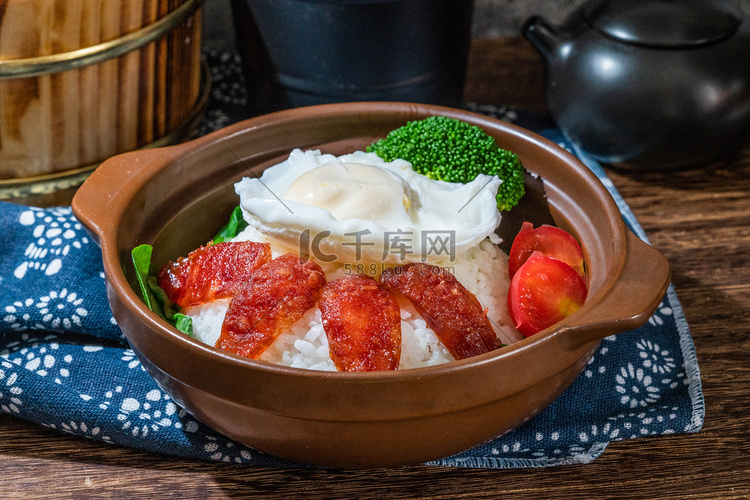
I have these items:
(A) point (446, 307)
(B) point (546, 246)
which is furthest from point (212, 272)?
(B) point (546, 246)

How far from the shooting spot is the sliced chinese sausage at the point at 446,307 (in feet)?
4.54

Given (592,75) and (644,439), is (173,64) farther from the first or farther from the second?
(644,439)

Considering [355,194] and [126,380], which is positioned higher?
[355,194]

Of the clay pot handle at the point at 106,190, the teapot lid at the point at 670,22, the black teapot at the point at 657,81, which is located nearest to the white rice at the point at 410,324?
the clay pot handle at the point at 106,190

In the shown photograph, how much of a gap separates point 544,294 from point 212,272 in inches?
27.5

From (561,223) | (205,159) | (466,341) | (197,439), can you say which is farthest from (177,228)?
(561,223)

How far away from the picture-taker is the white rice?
4.59ft

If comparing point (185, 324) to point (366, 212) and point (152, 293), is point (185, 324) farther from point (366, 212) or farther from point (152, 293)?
point (366, 212)

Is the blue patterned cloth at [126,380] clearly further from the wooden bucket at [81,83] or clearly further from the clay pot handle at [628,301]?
the clay pot handle at [628,301]

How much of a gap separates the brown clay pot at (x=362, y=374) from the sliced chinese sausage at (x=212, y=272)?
97mm

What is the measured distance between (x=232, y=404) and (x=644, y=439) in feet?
2.83

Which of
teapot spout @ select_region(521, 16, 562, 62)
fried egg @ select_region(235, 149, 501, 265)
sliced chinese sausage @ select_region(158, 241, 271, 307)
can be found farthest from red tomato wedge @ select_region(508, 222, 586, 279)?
teapot spout @ select_region(521, 16, 562, 62)

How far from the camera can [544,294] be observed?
1.49m

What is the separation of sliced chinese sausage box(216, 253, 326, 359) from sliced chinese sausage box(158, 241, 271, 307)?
0.08 metres
